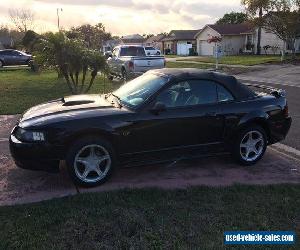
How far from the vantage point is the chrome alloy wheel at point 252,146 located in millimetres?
6133

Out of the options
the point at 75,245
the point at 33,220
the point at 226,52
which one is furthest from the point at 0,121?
the point at 226,52

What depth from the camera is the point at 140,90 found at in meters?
5.88

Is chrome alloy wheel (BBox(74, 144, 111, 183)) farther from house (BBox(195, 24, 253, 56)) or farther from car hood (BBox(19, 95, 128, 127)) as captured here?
house (BBox(195, 24, 253, 56))

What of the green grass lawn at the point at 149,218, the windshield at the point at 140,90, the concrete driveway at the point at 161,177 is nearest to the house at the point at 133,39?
the windshield at the point at 140,90

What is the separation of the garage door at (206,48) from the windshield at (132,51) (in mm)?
33796

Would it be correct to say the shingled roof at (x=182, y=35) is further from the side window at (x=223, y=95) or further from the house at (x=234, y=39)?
the side window at (x=223, y=95)

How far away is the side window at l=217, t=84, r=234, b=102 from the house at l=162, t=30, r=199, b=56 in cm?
5827

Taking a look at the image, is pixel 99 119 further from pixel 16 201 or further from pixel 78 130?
pixel 16 201

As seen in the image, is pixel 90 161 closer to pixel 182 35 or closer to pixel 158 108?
pixel 158 108

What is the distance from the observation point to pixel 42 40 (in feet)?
36.5

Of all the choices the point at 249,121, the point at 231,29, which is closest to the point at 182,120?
the point at 249,121

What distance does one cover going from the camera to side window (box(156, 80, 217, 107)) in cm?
562

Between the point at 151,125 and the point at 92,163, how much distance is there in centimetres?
95

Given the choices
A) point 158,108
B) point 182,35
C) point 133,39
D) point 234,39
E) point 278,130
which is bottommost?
point 278,130
